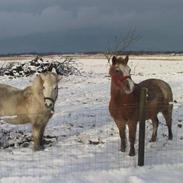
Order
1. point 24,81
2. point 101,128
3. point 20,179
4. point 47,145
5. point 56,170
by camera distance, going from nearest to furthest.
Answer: point 20,179, point 56,170, point 47,145, point 101,128, point 24,81

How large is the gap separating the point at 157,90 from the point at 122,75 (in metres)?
1.89

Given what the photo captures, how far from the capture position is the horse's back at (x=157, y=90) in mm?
10539

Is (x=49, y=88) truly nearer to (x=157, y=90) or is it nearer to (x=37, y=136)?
(x=37, y=136)

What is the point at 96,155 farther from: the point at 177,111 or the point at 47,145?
the point at 177,111

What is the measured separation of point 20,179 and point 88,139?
134 inches

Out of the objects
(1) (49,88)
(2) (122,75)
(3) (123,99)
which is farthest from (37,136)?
(2) (122,75)

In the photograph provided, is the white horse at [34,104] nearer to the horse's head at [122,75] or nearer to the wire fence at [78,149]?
the wire fence at [78,149]

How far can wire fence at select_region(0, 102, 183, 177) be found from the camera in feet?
27.9

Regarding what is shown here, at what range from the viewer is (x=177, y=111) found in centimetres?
1423

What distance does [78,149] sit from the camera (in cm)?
988

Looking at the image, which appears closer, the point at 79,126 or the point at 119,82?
the point at 119,82

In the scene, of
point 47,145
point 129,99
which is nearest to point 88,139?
point 47,145

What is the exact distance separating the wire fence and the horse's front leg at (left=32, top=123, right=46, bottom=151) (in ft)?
0.55

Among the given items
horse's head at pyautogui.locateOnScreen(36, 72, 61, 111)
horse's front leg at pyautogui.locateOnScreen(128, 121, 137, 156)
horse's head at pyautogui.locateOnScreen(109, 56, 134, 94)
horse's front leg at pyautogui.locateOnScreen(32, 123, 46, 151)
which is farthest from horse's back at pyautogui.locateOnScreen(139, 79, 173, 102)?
horse's front leg at pyautogui.locateOnScreen(32, 123, 46, 151)
